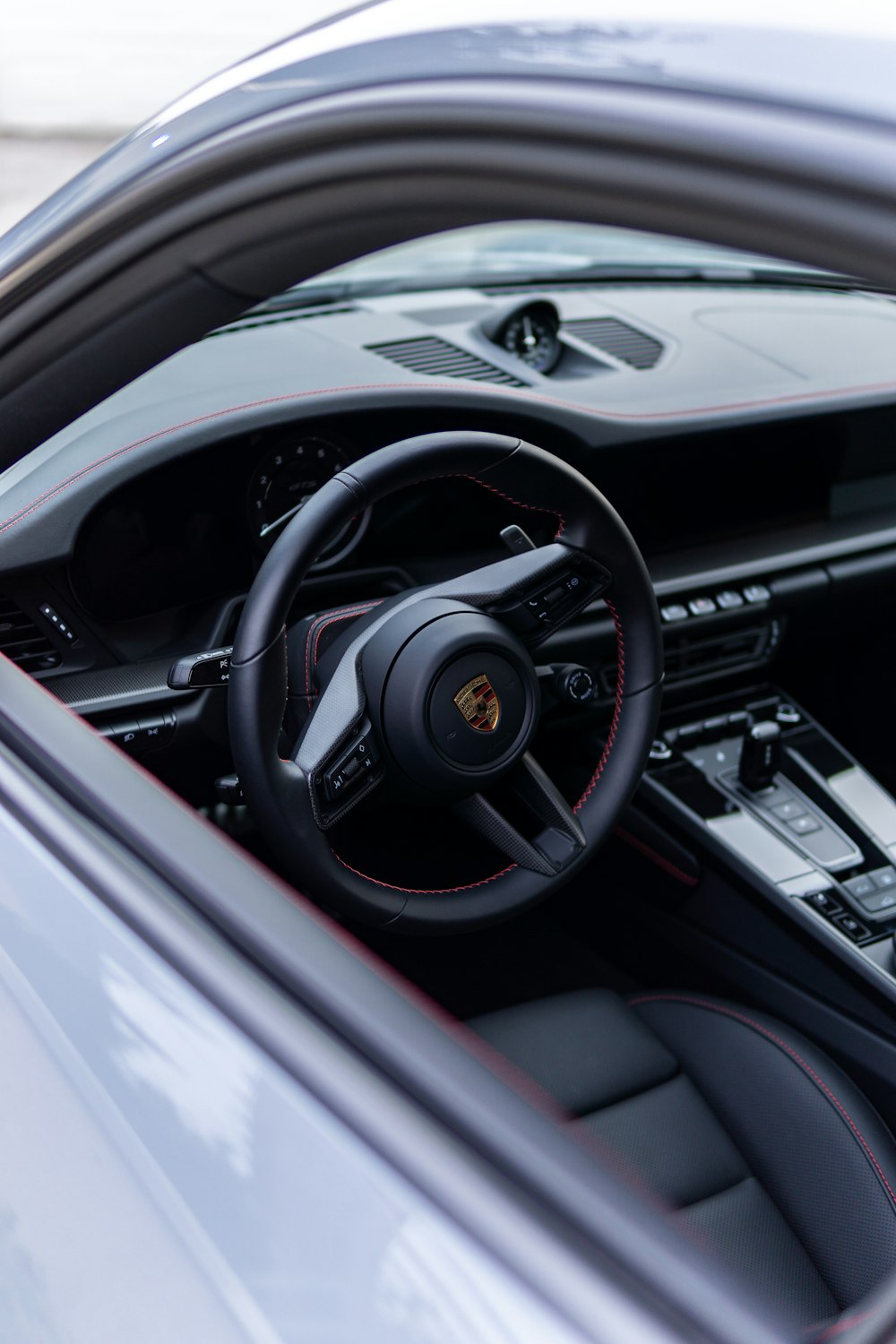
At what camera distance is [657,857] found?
249cm

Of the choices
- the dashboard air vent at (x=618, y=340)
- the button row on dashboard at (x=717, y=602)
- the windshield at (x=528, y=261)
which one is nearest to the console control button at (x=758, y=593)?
the button row on dashboard at (x=717, y=602)

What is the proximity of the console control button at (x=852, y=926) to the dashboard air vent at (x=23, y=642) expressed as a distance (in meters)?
1.46

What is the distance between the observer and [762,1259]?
149cm

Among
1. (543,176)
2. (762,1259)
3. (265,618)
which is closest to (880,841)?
(762,1259)

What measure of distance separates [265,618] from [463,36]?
0.80m

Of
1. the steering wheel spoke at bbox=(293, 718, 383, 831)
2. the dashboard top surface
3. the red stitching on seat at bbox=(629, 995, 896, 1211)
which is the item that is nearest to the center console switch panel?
the red stitching on seat at bbox=(629, 995, 896, 1211)

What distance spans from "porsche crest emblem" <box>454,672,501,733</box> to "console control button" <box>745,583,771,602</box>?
3.61 ft

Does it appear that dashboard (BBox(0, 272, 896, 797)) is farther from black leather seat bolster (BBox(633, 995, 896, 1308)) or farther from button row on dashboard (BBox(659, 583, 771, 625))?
black leather seat bolster (BBox(633, 995, 896, 1308))

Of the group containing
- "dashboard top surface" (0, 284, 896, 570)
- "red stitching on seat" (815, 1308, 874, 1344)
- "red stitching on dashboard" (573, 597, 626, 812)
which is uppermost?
"dashboard top surface" (0, 284, 896, 570)

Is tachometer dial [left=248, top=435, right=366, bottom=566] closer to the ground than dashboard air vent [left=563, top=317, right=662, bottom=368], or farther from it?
closer to the ground

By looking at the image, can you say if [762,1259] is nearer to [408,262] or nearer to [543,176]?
[543,176]

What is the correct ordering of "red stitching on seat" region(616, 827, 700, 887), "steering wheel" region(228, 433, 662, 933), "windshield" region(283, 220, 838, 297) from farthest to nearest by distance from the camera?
"windshield" region(283, 220, 838, 297) < "red stitching on seat" region(616, 827, 700, 887) < "steering wheel" region(228, 433, 662, 933)

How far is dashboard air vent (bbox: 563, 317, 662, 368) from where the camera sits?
8.90 ft

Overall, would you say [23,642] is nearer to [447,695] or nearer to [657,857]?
[447,695]
